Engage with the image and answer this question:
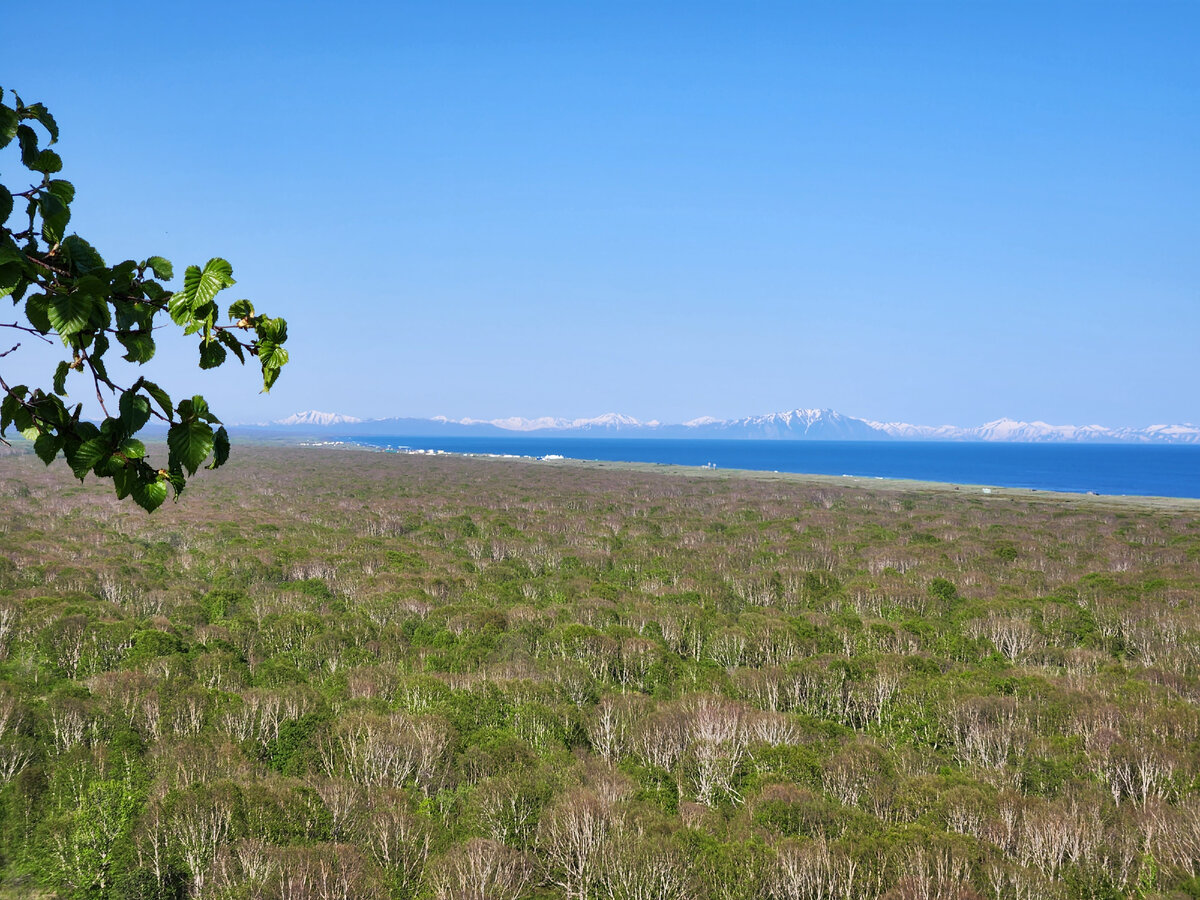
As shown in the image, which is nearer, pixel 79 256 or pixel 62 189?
pixel 79 256

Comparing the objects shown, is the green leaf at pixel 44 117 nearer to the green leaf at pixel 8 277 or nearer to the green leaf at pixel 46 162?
the green leaf at pixel 46 162

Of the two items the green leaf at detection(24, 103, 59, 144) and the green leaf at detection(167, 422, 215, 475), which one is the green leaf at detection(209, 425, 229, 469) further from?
the green leaf at detection(24, 103, 59, 144)

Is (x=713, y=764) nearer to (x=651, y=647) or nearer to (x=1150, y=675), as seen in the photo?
(x=651, y=647)

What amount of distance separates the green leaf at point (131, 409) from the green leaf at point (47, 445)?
19.1 inches

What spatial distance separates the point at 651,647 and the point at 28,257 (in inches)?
1433

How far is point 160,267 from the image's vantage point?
332 centimetres

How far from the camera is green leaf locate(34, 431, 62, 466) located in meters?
3.20

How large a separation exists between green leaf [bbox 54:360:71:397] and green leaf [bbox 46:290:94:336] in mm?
389

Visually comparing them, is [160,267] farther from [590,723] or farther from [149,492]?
[590,723]

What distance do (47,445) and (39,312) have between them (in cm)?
61

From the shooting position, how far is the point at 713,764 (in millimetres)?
23812

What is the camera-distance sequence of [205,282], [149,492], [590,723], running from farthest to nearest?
[590,723]
[149,492]
[205,282]

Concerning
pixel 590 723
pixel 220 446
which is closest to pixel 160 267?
pixel 220 446

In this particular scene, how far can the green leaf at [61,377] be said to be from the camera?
3357mm
